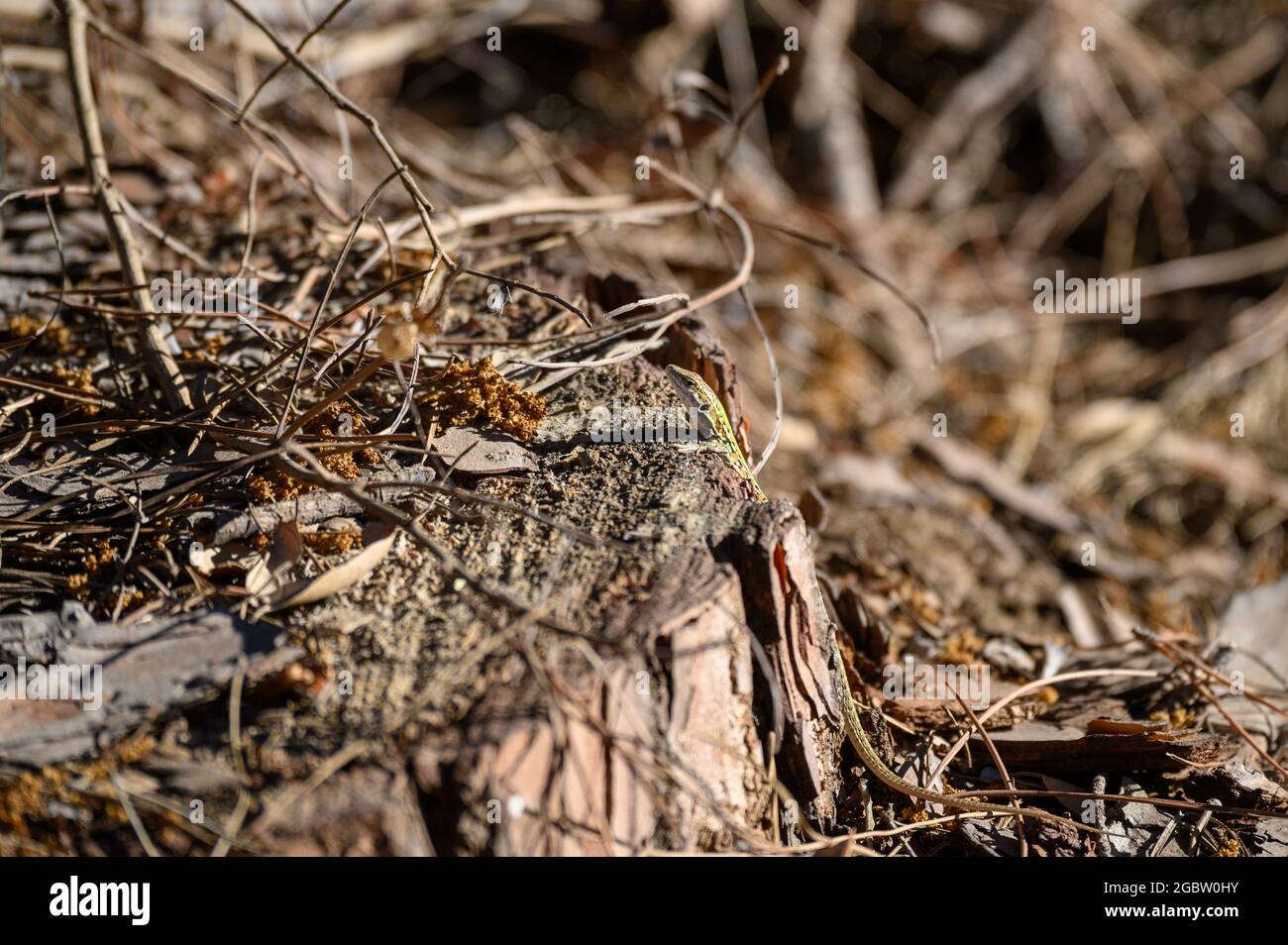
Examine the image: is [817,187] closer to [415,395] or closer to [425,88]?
[425,88]

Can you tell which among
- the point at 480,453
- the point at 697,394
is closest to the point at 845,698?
the point at 697,394

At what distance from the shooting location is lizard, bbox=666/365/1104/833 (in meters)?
1.44

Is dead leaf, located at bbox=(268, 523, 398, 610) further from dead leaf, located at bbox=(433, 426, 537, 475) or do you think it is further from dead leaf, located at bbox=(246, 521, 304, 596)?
dead leaf, located at bbox=(433, 426, 537, 475)

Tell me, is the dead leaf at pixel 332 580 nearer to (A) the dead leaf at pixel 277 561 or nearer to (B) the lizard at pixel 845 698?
(A) the dead leaf at pixel 277 561

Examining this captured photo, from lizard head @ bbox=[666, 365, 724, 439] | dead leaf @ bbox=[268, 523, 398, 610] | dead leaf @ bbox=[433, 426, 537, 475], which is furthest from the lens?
lizard head @ bbox=[666, 365, 724, 439]

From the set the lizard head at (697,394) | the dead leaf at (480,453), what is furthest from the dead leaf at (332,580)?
the lizard head at (697,394)

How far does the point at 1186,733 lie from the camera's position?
1.61m

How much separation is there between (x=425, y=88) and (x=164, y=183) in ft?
6.49

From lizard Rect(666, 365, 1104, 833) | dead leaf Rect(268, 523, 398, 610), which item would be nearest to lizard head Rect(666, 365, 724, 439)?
lizard Rect(666, 365, 1104, 833)

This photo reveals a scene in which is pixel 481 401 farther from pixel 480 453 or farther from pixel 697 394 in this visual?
pixel 697 394

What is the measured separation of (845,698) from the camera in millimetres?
1479

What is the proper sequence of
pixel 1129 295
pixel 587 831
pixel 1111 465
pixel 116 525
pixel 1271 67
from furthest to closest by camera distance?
pixel 1271 67 < pixel 1129 295 < pixel 1111 465 < pixel 116 525 < pixel 587 831
